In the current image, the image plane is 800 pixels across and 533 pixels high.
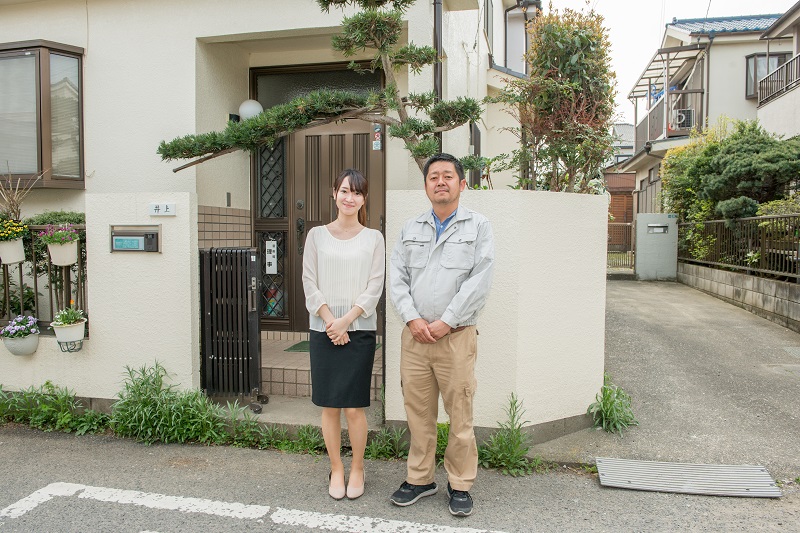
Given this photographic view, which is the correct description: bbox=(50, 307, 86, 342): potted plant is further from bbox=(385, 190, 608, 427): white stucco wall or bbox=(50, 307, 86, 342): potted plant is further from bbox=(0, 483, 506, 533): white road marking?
bbox=(385, 190, 608, 427): white stucco wall

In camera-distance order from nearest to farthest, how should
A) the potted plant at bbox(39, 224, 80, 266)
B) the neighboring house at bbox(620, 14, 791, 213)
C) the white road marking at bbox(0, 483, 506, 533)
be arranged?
the white road marking at bbox(0, 483, 506, 533)
the potted plant at bbox(39, 224, 80, 266)
the neighboring house at bbox(620, 14, 791, 213)

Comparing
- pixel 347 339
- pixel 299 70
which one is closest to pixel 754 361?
pixel 347 339

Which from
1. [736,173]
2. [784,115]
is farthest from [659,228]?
[784,115]

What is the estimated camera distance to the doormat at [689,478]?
11.1ft

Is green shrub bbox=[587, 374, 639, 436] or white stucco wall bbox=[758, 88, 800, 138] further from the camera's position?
white stucco wall bbox=[758, 88, 800, 138]

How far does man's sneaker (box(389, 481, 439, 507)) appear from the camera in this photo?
3240mm

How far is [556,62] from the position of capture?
14.5 ft

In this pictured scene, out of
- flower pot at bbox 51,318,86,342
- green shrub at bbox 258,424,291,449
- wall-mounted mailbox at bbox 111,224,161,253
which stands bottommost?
green shrub at bbox 258,424,291,449

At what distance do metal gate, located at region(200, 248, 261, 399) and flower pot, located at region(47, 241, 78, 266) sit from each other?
1059mm

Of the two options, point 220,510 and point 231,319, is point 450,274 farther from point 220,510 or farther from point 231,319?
point 231,319

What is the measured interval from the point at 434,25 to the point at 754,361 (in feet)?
14.7

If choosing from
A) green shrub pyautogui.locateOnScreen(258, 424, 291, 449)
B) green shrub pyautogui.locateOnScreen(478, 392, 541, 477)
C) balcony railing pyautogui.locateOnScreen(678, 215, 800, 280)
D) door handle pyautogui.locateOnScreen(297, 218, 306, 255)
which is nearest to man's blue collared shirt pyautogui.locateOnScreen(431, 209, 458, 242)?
green shrub pyautogui.locateOnScreen(478, 392, 541, 477)

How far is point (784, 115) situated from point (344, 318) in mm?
13577

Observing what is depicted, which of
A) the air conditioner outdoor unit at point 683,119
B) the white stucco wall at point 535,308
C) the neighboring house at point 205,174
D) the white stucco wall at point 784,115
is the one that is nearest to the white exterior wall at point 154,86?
the neighboring house at point 205,174
